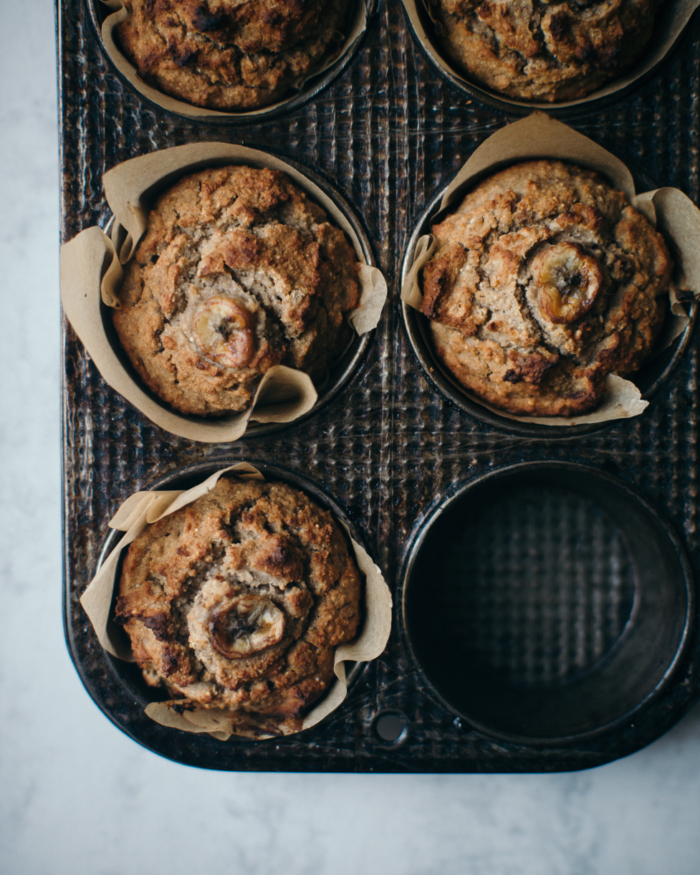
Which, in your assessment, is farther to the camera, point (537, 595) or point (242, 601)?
point (537, 595)

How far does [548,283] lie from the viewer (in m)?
1.22

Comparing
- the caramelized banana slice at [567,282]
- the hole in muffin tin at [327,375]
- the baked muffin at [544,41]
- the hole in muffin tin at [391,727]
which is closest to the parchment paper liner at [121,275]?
the hole in muffin tin at [327,375]

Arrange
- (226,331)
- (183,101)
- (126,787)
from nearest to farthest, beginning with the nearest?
1. (226,331)
2. (183,101)
3. (126,787)

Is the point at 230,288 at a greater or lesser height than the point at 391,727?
greater

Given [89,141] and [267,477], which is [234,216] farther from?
[267,477]

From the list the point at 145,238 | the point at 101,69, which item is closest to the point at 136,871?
the point at 145,238

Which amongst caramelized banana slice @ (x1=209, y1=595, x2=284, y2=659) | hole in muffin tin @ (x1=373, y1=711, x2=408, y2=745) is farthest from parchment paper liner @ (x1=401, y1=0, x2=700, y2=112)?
hole in muffin tin @ (x1=373, y1=711, x2=408, y2=745)

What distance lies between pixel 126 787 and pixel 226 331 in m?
1.54

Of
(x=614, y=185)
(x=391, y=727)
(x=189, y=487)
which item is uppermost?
(x=614, y=185)

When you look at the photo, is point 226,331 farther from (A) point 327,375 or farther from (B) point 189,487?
(B) point 189,487

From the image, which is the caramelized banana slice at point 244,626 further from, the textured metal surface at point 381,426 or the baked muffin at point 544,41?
the baked muffin at point 544,41

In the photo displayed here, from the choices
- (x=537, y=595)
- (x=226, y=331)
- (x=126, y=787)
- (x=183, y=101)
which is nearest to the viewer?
(x=226, y=331)

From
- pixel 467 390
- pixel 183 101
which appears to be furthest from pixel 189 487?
pixel 183 101

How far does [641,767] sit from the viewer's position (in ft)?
5.59
